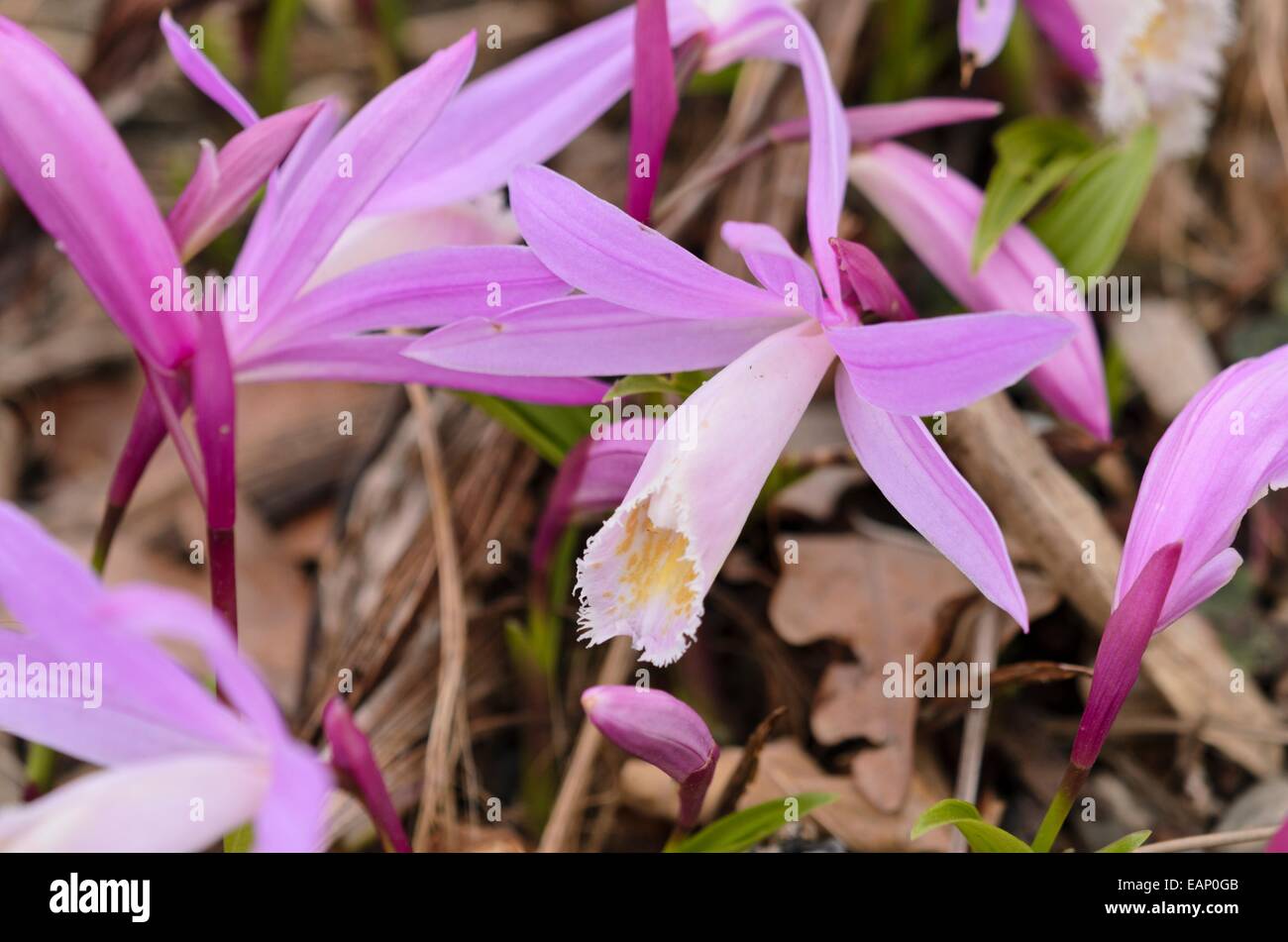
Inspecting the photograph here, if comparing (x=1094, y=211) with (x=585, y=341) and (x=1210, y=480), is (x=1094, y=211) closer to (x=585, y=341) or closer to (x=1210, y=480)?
(x=1210, y=480)

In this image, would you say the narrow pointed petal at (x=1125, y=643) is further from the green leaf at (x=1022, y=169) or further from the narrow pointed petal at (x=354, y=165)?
the narrow pointed petal at (x=354, y=165)

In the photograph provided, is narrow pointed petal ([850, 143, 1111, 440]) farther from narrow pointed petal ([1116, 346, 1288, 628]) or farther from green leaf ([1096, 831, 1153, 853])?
green leaf ([1096, 831, 1153, 853])

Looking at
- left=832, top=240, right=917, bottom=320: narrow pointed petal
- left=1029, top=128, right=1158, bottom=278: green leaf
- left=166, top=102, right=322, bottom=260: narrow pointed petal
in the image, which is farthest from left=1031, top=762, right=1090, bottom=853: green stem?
left=166, top=102, right=322, bottom=260: narrow pointed petal

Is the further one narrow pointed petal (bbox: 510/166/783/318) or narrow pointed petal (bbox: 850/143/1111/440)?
narrow pointed petal (bbox: 850/143/1111/440)

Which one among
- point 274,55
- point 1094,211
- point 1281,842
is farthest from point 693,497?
point 274,55
